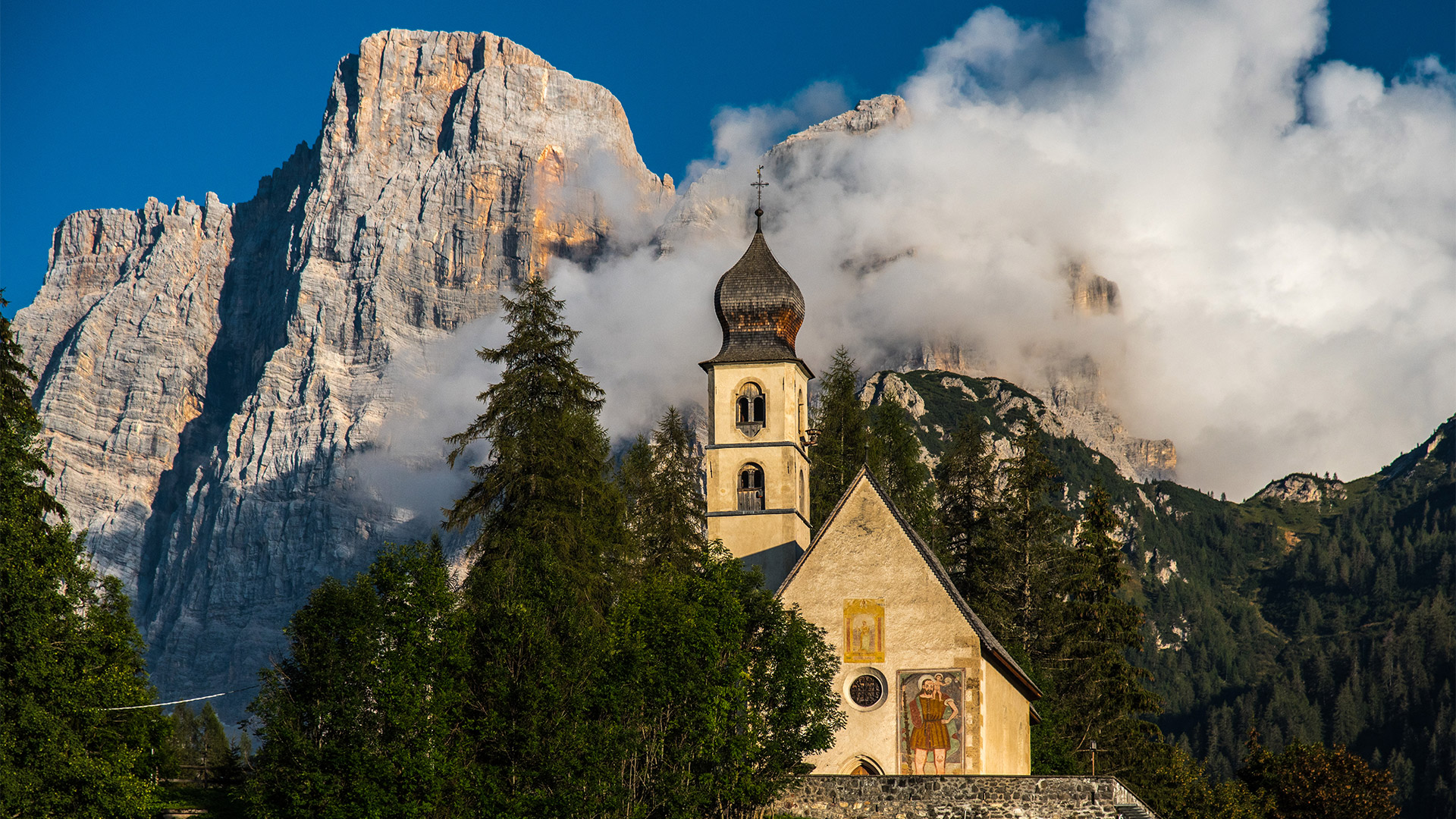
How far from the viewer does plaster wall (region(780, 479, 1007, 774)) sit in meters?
38.7

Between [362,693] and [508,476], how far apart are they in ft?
34.6

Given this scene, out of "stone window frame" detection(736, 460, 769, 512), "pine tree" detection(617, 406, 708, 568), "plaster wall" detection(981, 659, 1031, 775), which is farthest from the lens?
"pine tree" detection(617, 406, 708, 568)

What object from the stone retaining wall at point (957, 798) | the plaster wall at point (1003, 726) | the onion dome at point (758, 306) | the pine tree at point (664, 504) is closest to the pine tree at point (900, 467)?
the pine tree at point (664, 504)

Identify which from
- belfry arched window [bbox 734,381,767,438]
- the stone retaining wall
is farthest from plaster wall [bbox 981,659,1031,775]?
belfry arched window [bbox 734,381,767,438]

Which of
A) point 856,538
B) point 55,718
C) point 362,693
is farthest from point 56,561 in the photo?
point 856,538

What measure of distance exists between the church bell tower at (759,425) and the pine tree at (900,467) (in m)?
7.87

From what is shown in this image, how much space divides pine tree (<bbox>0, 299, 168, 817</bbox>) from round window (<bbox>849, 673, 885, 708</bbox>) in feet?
56.9

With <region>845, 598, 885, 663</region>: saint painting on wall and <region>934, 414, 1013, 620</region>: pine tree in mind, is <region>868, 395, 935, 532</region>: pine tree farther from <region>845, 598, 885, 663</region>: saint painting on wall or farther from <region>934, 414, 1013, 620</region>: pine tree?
<region>845, 598, 885, 663</region>: saint painting on wall

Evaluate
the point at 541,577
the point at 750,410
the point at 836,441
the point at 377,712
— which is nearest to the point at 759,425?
the point at 750,410

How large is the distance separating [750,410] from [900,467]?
13.8 metres

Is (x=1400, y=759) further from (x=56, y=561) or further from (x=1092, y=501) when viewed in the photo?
(x=56, y=561)

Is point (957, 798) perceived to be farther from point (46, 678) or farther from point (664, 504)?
point (664, 504)

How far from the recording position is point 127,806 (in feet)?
101

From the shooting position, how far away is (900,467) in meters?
64.5
